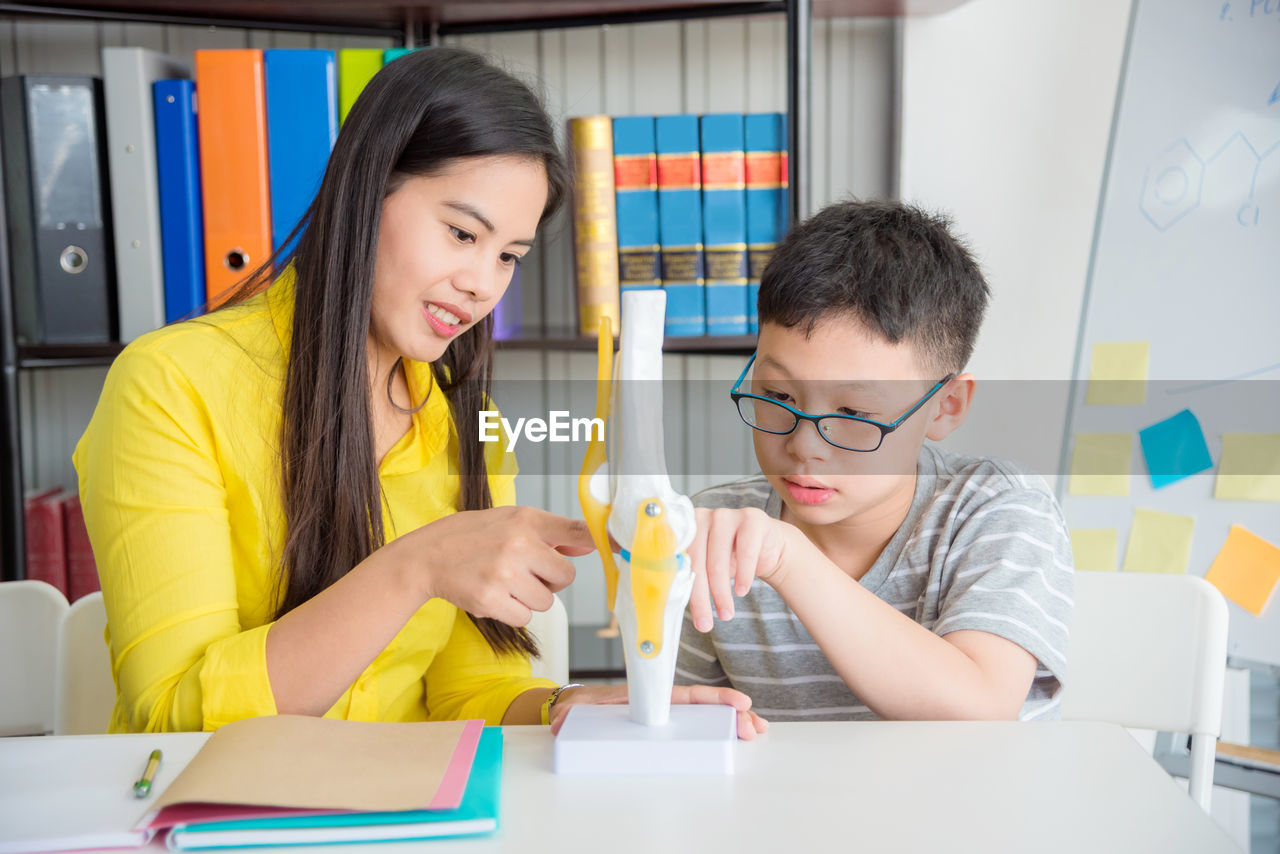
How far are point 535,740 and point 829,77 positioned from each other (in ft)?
4.83

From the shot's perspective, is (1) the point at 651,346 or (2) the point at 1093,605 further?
(2) the point at 1093,605

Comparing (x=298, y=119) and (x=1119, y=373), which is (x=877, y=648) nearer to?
(x=1119, y=373)

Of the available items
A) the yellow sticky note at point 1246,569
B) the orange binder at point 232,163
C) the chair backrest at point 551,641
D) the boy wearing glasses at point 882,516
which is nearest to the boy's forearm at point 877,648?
the boy wearing glasses at point 882,516

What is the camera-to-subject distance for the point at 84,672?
1.11m

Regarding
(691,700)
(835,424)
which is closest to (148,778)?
(691,700)

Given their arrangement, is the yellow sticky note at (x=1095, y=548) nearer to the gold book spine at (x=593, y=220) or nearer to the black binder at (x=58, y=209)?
the gold book spine at (x=593, y=220)

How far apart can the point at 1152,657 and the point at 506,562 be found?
74 cm

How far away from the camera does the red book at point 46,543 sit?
1.66 meters

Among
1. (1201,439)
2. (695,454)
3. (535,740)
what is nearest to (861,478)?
(535,740)

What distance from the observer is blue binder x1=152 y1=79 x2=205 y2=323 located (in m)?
1.58

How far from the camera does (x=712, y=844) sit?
56 centimetres

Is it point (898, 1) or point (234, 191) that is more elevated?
point (898, 1)

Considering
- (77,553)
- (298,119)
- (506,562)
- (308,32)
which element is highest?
(308,32)

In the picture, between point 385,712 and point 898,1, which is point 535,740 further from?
point 898,1
